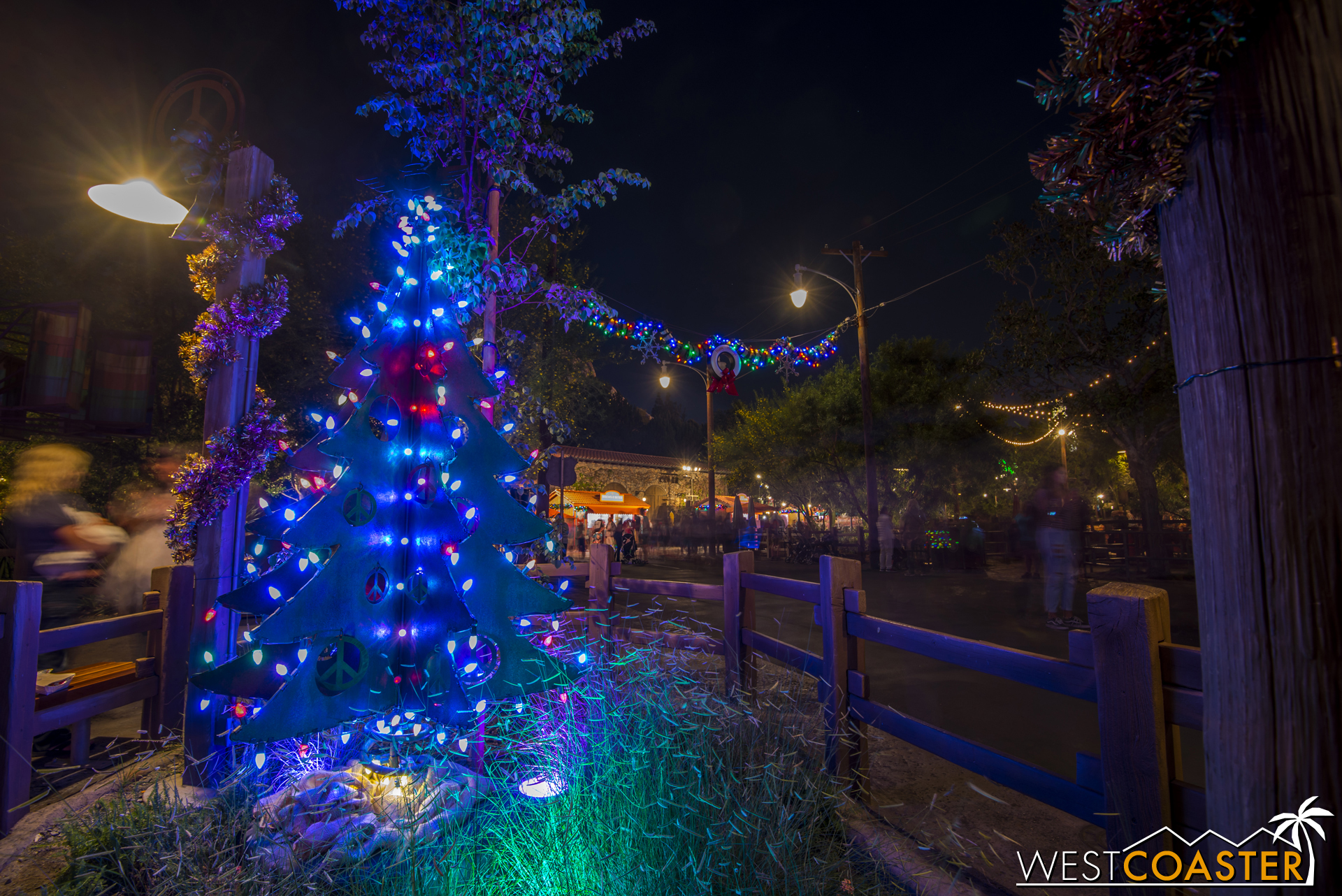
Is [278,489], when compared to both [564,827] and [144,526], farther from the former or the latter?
[564,827]

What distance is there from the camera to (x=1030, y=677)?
94.7 inches

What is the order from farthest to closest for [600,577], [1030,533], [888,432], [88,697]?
[888,432] → [1030,533] → [600,577] → [88,697]

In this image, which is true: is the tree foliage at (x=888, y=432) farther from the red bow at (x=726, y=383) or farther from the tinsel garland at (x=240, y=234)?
the tinsel garland at (x=240, y=234)

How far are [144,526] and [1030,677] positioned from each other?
296 inches

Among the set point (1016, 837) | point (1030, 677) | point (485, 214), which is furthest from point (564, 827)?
point (485, 214)

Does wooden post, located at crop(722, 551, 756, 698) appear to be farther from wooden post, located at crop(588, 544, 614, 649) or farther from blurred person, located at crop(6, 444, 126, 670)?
blurred person, located at crop(6, 444, 126, 670)

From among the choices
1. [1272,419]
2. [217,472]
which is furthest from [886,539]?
[1272,419]

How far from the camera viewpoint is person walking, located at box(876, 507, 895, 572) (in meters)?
16.8

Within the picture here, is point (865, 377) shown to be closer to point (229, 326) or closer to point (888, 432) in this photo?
point (888, 432)

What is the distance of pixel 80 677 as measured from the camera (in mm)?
3846

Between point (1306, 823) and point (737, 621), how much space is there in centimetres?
336

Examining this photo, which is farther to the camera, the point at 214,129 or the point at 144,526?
the point at 144,526

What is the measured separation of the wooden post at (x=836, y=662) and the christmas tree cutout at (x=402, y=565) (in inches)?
57.5

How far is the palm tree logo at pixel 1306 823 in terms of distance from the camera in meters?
1.12
